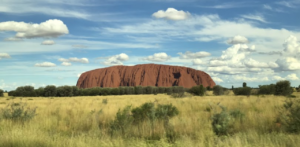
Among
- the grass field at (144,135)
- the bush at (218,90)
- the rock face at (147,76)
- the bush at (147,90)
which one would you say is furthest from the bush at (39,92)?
the rock face at (147,76)

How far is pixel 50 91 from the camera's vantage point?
7944cm

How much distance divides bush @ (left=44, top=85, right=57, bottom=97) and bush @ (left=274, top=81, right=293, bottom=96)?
6173 centimetres

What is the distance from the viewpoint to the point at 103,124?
10875 millimetres

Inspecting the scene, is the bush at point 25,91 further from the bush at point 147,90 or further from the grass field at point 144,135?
the grass field at point 144,135

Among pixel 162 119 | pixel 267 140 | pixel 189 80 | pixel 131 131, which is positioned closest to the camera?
pixel 267 140

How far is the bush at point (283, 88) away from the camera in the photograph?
1779 inches

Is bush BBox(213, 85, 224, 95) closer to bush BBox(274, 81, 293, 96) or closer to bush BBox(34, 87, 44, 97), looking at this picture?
bush BBox(274, 81, 293, 96)

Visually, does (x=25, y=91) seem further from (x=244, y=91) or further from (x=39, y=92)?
(x=244, y=91)

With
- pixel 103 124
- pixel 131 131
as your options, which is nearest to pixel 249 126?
pixel 131 131

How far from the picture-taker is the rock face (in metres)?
180

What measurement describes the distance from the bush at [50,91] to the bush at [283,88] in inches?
2430

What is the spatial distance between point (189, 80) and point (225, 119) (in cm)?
17532

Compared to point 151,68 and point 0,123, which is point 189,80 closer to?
point 151,68

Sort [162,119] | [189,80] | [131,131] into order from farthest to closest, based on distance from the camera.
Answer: [189,80] < [162,119] < [131,131]
